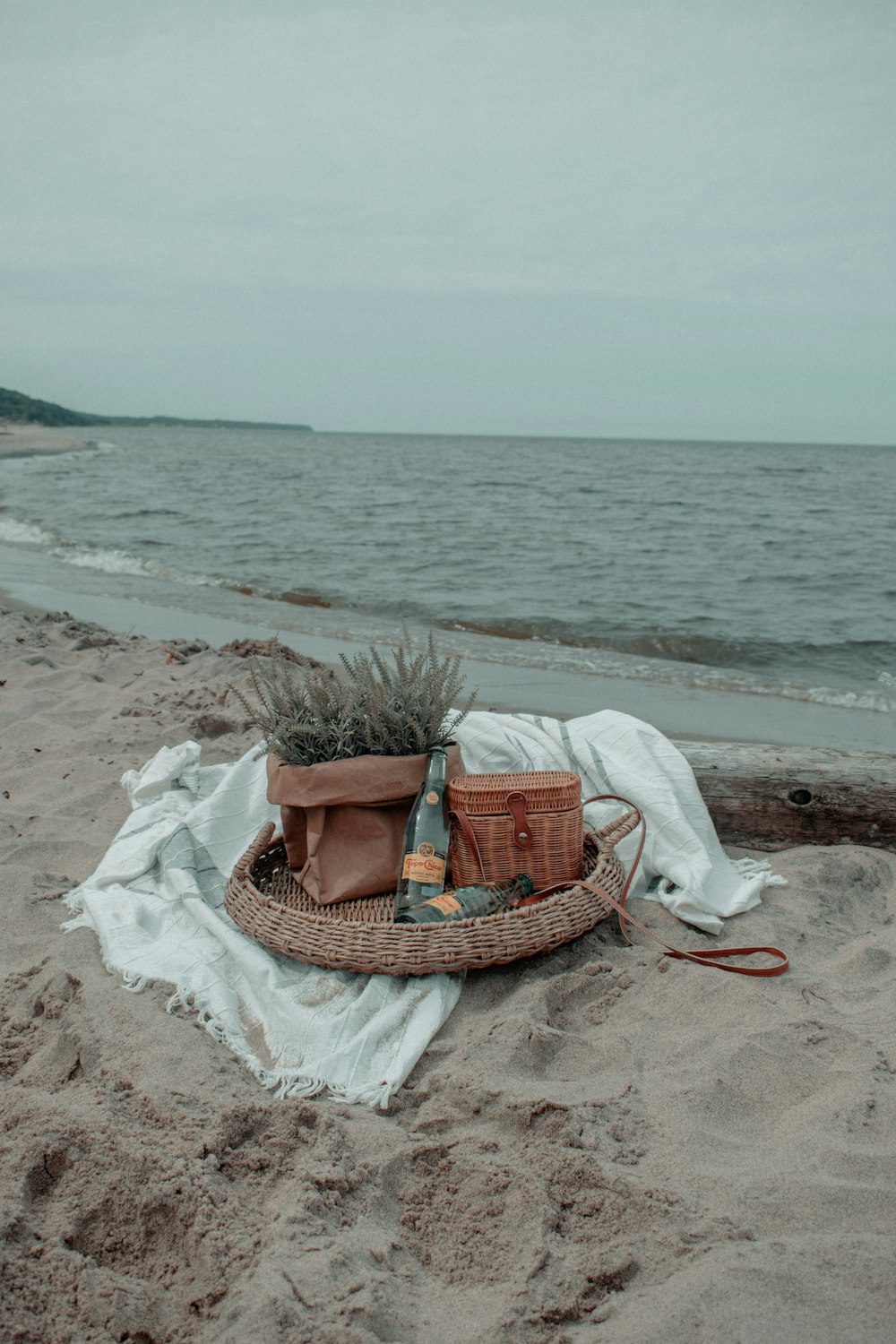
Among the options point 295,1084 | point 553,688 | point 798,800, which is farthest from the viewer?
point 553,688

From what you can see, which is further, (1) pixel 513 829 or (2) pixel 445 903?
(1) pixel 513 829

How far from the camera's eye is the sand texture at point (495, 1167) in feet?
5.17

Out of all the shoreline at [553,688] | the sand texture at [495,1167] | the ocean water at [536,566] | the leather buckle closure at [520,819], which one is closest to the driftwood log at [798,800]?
the sand texture at [495,1167]

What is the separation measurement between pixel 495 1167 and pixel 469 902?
0.94m

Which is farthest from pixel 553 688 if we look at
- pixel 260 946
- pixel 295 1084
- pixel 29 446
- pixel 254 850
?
pixel 29 446

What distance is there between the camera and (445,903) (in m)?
2.77

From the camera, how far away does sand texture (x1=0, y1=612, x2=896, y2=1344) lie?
1.58 metres

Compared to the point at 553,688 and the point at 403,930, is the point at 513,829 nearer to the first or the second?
the point at 403,930

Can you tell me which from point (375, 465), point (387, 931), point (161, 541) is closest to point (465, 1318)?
point (387, 931)

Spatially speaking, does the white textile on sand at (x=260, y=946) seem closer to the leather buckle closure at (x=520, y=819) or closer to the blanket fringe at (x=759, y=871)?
the blanket fringe at (x=759, y=871)

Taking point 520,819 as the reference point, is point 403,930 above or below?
below

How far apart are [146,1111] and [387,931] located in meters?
0.82

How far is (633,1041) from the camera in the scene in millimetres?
2385

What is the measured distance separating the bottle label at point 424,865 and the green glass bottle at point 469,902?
0.07 meters
